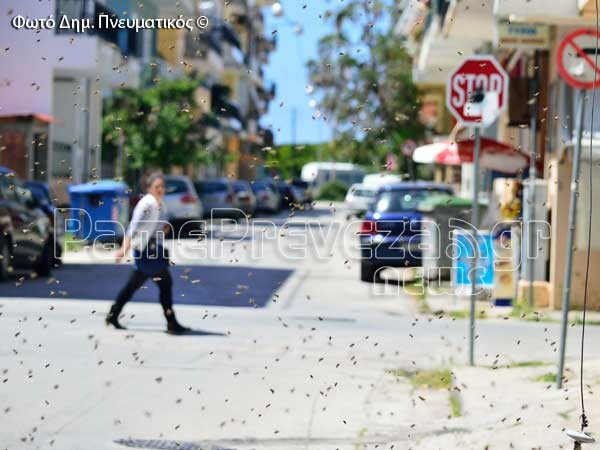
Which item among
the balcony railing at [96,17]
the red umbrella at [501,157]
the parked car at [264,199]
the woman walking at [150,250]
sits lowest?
the parked car at [264,199]

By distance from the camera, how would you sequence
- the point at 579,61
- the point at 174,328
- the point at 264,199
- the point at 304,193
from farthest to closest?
the point at 264,199
the point at 304,193
the point at 174,328
the point at 579,61

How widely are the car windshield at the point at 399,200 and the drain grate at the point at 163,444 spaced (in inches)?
544

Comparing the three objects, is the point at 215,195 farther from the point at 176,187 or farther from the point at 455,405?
the point at 455,405

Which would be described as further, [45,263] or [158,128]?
[158,128]

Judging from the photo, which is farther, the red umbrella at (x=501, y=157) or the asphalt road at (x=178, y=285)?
the red umbrella at (x=501, y=157)

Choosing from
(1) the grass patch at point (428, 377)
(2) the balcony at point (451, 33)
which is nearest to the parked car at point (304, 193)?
(1) the grass patch at point (428, 377)

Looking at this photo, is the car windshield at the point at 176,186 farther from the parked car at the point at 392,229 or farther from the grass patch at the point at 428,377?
the grass patch at the point at 428,377

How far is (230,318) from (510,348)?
3.38m

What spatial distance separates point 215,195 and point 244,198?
410 cm

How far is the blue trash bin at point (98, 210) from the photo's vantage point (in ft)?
85.9

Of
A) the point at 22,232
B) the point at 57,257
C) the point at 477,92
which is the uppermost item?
the point at 477,92

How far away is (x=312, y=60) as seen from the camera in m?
32.5

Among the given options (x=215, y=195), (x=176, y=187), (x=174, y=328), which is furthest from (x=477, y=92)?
(x=215, y=195)

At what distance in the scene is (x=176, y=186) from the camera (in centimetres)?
3438
